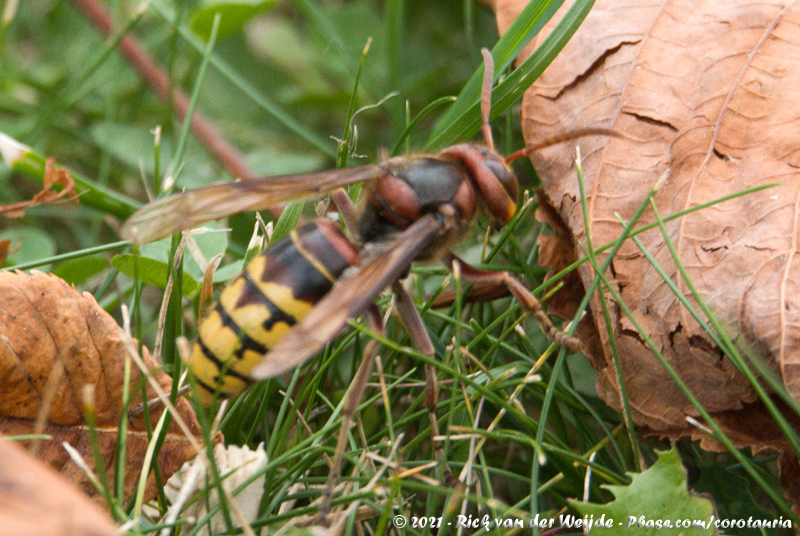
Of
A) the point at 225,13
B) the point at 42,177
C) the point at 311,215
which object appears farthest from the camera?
the point at 225,13

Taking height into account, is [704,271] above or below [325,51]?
below

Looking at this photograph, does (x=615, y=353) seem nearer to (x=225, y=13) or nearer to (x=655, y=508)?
(x=655, y=508)

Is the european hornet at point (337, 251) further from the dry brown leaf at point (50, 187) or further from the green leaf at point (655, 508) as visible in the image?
the dry brown leaf at point (50, 187)

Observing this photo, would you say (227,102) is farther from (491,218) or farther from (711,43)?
(711,43)

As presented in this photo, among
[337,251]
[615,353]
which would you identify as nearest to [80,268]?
[337,251]

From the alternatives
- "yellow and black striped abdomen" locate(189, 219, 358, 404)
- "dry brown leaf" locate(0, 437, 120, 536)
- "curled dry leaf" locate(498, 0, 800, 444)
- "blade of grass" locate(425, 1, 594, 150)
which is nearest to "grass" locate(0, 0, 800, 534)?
"blade of grass" locate(425, 1, 594, 150)

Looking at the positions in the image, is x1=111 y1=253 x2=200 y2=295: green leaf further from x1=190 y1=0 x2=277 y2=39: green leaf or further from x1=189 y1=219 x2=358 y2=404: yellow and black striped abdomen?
x1=190 y1=0 x2=277 y2=39: green leaf

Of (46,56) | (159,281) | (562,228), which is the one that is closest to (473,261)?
(562,228)
